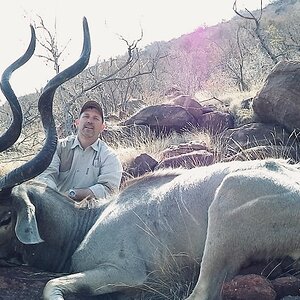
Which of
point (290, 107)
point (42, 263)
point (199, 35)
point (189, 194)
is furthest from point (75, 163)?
point (199, 35)

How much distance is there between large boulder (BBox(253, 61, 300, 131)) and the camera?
1002 cm

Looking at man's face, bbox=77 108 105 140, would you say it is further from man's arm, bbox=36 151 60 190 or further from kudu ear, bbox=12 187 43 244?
kudu ear, bbox=12 187 43 244

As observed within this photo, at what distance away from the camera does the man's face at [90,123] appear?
24.4 ft

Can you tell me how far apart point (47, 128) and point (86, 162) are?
2.14 metres

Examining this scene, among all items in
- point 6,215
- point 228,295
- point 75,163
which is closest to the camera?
point 228,295

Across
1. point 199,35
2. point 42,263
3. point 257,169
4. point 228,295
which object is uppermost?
point 199,35

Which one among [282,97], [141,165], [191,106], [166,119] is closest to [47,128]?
[141,165]

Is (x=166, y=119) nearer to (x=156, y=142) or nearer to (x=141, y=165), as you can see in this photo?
(x=156, y=142)

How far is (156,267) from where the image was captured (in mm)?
4668

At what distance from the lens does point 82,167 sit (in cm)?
736

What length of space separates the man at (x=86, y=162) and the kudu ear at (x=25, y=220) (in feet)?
6.65

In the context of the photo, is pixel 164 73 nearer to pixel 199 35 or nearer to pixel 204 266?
pixel 199 35

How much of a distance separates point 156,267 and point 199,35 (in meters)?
48.3

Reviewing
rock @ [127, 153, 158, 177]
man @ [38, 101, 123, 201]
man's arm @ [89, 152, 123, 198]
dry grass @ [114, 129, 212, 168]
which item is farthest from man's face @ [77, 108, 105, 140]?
dry grass @ [114, 129, 212, 168]
